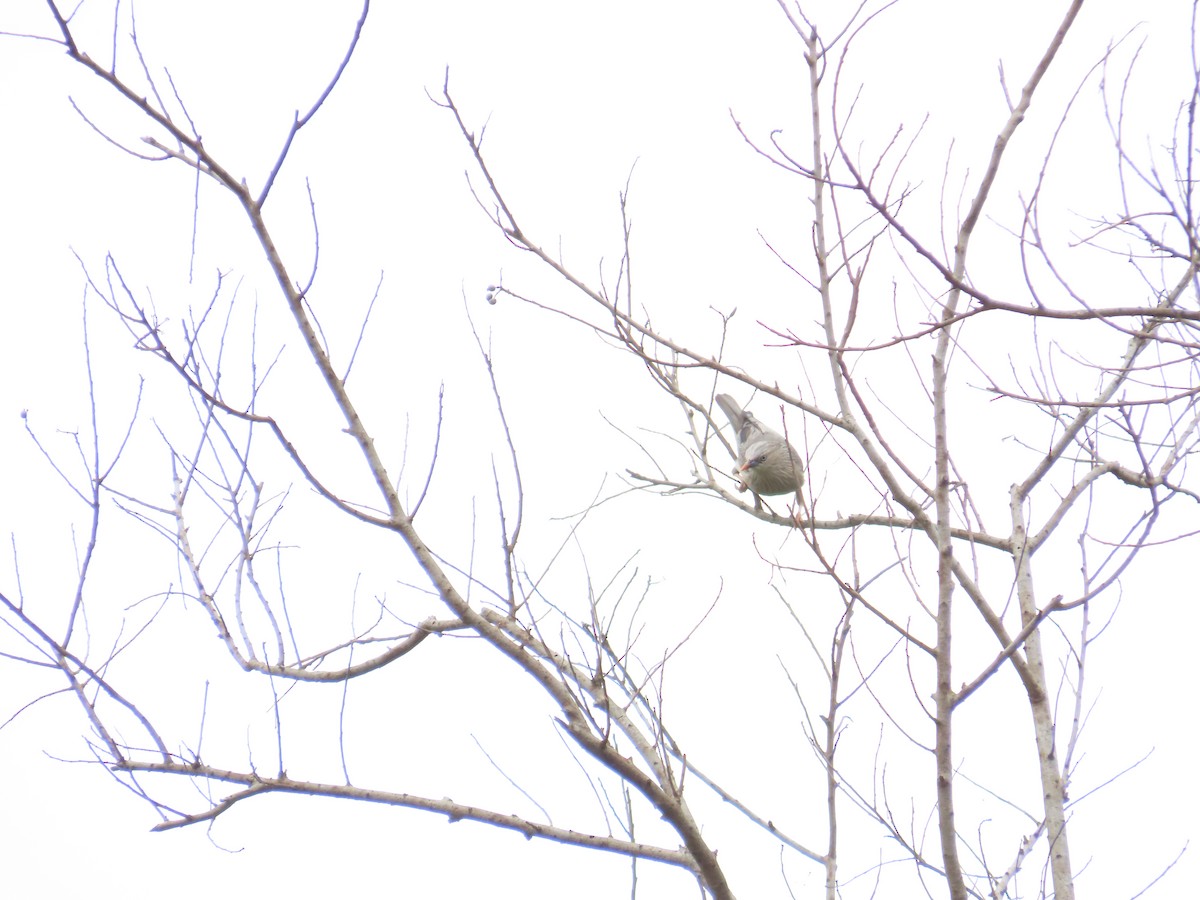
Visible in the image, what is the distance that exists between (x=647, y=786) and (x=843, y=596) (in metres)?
0.73

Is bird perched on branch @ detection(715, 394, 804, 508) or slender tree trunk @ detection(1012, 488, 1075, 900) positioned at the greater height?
bird perched on branch @ detection(715, 394, 804, 508)

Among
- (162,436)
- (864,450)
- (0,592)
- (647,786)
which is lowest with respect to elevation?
(647,786)

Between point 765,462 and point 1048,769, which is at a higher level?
point 765,462

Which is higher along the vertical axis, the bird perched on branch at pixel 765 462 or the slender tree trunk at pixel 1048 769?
the bird perched on branch at pixel 765 462

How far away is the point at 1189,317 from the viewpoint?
205cm

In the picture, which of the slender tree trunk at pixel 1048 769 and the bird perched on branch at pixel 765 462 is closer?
the slender tree trunk at pixel 1048 769

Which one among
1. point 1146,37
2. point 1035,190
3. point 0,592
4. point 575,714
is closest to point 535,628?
point 575,714

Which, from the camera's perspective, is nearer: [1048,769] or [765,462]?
[1048,769]

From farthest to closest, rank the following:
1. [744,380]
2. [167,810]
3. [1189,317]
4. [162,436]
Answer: [162,436] < [744,380] < [167,810] < [1189,317]

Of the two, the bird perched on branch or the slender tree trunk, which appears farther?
the bird perched on branch

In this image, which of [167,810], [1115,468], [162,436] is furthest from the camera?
[1115,468]

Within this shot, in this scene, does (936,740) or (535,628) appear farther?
(535,628)

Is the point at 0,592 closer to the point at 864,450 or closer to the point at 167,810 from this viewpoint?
the point at 167,810

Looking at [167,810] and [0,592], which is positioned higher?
[0,592]
